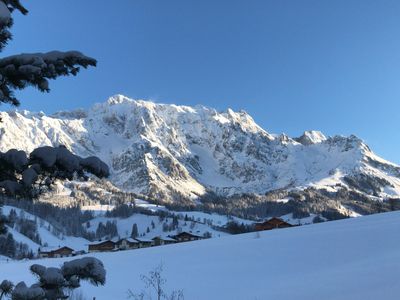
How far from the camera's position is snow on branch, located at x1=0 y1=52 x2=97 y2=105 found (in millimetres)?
4980

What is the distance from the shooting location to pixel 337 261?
22656 millimetres

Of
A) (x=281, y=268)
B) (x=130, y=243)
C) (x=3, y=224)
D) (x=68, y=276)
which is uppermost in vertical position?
(x=130, y=243)

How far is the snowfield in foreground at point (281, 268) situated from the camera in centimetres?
1675

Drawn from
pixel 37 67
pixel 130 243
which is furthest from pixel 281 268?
pixel 130 243

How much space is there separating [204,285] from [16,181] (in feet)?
65.2

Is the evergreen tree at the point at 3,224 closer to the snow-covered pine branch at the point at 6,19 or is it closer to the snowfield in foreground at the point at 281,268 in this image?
the snow-covered pine branch at the point at 6,19

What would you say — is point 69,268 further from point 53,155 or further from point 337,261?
point 337,261

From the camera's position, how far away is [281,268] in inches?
953

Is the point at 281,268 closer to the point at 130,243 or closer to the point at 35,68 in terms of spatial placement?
the point at 35,68

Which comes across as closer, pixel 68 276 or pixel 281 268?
pixel 68 276

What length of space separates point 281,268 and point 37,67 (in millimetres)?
21366

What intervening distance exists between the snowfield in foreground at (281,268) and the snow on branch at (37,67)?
11.6 meters

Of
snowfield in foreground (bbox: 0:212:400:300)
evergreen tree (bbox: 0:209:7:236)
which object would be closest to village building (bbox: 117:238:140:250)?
snowfield in foreground (bbox: 0:212:400:300)

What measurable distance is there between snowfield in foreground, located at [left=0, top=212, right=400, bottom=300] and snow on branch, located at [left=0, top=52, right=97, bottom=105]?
11.6 metres
